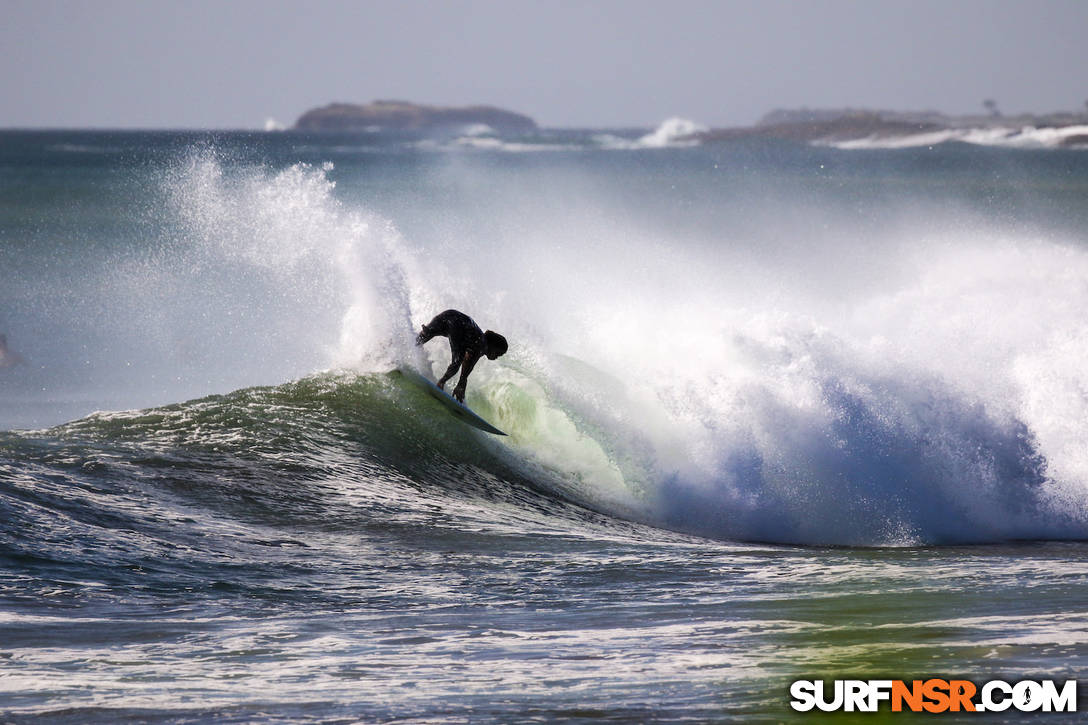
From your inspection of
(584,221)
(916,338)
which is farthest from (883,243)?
(916,338)

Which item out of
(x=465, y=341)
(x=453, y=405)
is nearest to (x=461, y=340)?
(x=465, y=341)

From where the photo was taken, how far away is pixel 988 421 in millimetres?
15617

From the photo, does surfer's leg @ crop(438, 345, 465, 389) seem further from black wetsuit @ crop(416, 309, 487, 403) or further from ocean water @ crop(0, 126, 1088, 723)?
ocean water @ crop(0, 126, 1088, 723)

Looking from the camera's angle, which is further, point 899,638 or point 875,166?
point 875,166

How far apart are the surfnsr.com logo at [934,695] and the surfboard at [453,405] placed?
8.42 metres

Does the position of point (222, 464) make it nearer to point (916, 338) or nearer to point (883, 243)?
point (916, 338)

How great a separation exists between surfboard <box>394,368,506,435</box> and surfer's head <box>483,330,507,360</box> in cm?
64

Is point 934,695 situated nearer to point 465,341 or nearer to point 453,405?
point 453,405

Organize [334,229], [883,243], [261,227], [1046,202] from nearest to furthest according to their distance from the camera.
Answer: [334,229] < [261,227] < [883,243] < [1046,202]

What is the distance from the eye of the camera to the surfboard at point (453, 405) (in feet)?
48.2

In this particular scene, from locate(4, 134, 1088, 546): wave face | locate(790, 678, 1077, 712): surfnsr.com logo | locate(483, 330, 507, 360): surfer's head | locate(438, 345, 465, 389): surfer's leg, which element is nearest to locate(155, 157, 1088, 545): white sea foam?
locate(4, 134, 1088, 546): wave face

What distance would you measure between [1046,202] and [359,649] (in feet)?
274

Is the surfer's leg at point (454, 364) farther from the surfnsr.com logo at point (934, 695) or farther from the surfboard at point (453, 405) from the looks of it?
the surfnsr.com logo at point (934, 695)

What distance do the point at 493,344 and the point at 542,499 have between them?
2.34m
